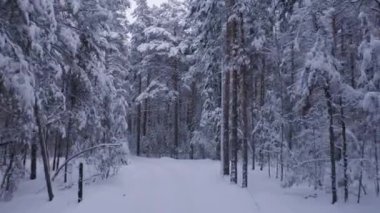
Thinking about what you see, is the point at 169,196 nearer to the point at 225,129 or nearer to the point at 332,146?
the point at 332,146

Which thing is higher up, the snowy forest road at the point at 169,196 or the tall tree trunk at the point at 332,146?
the tall tree trunk at the point at 332,146

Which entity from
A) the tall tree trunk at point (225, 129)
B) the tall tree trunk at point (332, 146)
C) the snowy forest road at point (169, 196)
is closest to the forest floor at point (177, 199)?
the snowy forest road at point (169, 196)

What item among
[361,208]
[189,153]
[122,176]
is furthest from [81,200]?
[189,153]

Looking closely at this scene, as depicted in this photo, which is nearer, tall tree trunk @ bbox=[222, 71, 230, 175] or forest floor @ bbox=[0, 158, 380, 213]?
forest floor @ bbox=[0, 158, 380, 213]

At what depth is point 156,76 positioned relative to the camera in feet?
119

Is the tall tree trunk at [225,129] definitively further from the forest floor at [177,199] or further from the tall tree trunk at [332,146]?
the tall tree trunk at [332,146]

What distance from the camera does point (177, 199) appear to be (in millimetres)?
13398

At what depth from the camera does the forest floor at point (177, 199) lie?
12.2 m

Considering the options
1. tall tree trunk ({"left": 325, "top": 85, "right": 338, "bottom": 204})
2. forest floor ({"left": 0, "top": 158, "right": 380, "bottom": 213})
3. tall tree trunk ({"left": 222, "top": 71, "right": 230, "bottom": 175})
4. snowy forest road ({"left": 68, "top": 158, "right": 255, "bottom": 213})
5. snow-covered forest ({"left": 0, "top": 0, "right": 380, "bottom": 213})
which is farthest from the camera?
tall tree trunk ({"left": 222, "top": 71, "right": 230, "bottom": 175})

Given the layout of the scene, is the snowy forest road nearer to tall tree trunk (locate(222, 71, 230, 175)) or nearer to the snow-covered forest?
the snow-covered forest

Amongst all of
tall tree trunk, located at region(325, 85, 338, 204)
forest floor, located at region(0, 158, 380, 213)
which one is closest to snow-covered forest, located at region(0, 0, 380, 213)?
tall tree trunk, located at region(325, 85, 338, 204)

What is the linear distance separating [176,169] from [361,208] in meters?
10.3

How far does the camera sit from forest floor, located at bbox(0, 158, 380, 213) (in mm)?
12156

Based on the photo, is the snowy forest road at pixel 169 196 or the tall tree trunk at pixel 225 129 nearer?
the snowy forest road at pixel 169 196
